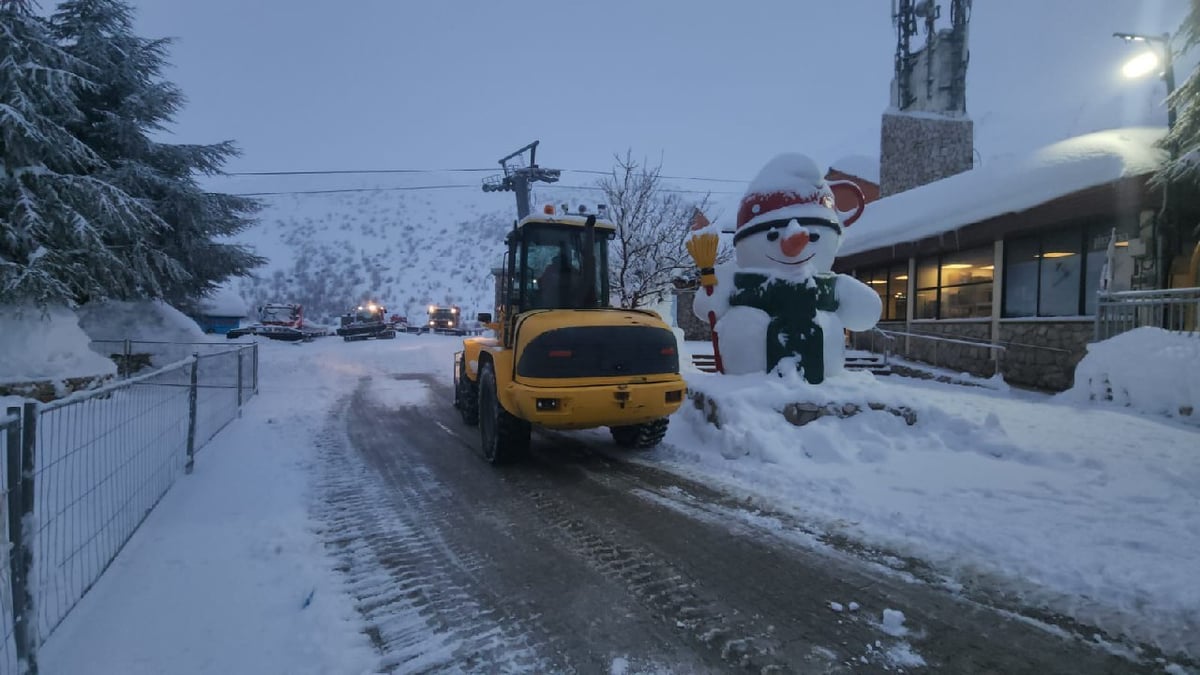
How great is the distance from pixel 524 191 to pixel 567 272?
25.4m

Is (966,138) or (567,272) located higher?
(966,138)

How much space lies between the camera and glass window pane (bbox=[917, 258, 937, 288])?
1427 centimetres

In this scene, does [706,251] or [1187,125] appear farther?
[1187,125]

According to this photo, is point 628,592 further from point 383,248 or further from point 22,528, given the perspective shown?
point 383,248

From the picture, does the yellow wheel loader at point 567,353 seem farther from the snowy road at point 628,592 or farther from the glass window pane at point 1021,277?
the glass window pane at point 1021,277

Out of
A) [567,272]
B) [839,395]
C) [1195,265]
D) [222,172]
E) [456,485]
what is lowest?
[456,485]

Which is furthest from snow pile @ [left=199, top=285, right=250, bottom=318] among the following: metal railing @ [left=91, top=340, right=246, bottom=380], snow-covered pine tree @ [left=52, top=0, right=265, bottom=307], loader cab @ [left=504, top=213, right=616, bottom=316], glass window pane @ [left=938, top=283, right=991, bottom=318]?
glass window pane @ [left=938, top=283, right=991, bottom=318]

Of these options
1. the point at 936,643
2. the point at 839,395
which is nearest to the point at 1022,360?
the point at 839,395

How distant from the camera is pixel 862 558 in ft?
11.2

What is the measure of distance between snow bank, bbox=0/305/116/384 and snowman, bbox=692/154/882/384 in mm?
10460

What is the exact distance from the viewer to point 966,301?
1324 cm

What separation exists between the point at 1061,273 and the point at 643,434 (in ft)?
33.4

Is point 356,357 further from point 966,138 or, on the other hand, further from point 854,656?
point 966,138

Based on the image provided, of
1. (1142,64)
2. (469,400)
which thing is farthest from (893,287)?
(469,400)
